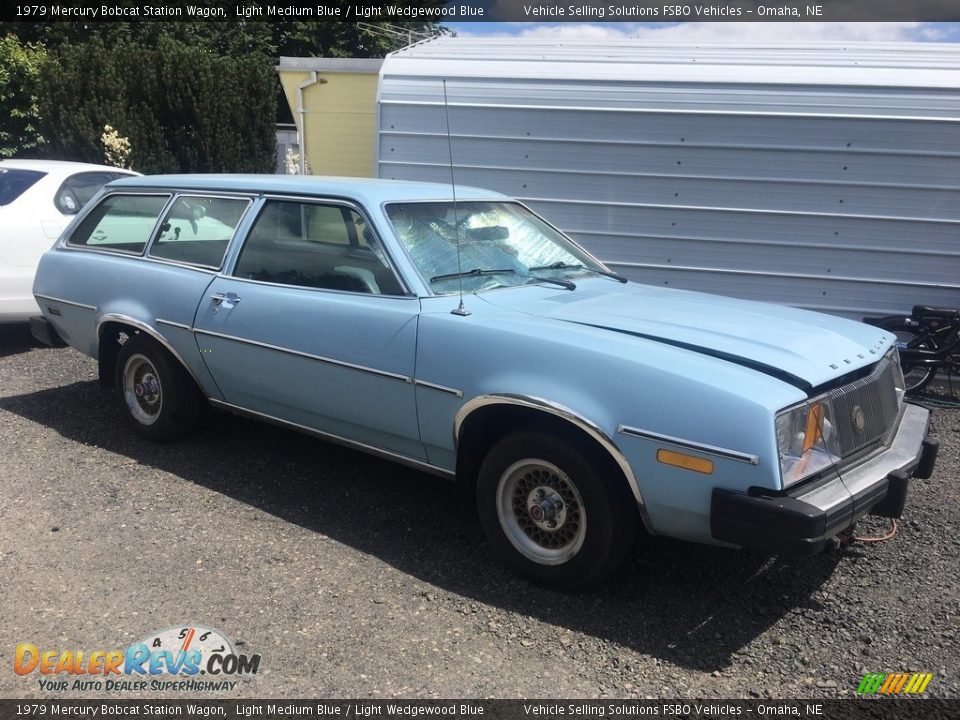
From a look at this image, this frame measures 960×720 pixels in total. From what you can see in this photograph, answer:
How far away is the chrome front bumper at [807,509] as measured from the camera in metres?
2.81

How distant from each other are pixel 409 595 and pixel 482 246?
1.78 metres

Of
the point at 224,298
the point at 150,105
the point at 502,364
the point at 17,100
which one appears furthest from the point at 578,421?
the point at 17,100

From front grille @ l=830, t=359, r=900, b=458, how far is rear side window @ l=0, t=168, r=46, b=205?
652cm

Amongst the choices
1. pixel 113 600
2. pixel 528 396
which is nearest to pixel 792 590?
pixel 528 396

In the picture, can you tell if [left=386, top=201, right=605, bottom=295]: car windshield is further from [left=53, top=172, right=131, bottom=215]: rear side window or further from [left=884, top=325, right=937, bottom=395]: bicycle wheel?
[left=53, top=172, right=131, bottom=215]: rear side window

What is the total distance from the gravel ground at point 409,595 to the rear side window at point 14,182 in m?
3.11

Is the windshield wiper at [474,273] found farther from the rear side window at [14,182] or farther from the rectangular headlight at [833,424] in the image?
the rear side window at [14,182]

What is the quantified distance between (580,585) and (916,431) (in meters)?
1.65

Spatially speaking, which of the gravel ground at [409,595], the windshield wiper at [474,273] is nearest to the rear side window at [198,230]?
the gravel ground at [409,595]

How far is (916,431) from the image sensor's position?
371cm

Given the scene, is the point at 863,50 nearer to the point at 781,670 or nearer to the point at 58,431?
the point at 781,670

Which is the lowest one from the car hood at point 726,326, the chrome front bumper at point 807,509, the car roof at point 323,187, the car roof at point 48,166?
the chrome front bumper at point 807,509

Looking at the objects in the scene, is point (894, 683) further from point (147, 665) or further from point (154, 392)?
point (154, 392)

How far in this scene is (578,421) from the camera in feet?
10.4
